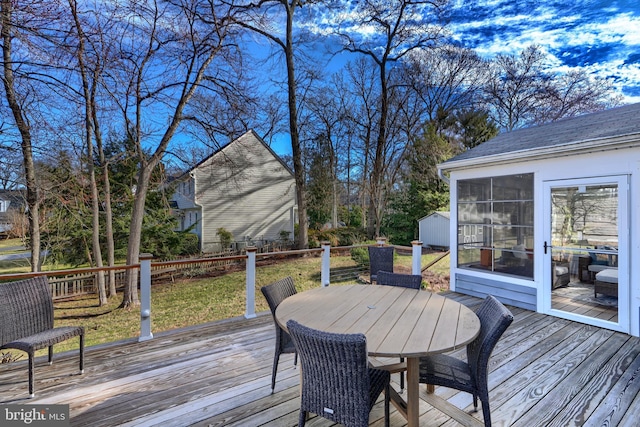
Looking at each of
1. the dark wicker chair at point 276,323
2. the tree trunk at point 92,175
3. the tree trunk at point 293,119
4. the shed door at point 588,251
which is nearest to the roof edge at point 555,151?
the shed door at point 588,251

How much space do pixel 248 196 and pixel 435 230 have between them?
912 cm

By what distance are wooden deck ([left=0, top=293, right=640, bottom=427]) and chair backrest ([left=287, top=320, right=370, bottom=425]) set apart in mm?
634

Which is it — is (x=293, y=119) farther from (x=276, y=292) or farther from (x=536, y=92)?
(x=536, y=92)

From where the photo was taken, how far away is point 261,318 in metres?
4.18

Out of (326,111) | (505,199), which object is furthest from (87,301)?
(326,111)

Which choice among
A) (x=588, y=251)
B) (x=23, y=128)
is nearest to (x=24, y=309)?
Answer: (x=23, y=128)

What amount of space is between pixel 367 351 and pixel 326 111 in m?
16.1

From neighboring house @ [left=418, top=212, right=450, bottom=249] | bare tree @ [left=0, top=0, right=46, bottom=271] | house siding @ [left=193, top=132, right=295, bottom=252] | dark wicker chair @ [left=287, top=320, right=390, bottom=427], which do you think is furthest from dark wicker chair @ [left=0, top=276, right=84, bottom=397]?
neighboring house @ [left=418, top=212, right=450, bottom=249]

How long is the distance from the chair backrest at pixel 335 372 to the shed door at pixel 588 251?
13.3ft

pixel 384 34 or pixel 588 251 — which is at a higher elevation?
pixel 384 34

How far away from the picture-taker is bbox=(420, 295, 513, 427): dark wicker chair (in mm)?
1731

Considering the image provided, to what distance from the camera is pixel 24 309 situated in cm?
257

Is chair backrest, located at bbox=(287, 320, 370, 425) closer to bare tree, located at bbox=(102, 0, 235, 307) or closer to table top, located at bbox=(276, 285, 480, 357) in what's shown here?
table top, located at bbox=(276, 285, 480, 357)

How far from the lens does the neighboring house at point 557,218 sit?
3662 millimetres
